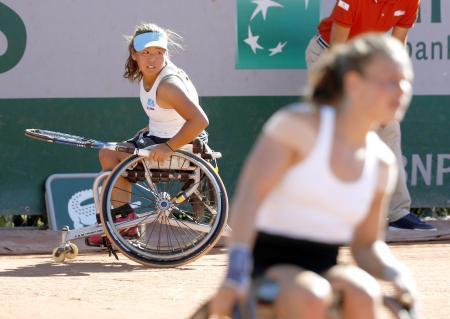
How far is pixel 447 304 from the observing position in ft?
18.2

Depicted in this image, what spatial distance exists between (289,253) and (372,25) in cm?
451

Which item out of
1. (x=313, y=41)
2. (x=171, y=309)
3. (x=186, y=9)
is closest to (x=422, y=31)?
(x=313, y=41)

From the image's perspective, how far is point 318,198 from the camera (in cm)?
325

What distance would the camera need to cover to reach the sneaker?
26.9ft

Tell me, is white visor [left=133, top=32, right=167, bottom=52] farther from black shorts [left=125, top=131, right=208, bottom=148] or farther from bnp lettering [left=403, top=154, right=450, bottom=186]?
bnp lettering [left=403, top=154, right=450, bottom=186]

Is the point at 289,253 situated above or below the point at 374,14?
below

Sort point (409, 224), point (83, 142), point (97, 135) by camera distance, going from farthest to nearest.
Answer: point (97, 135)
point (409, 224)
point (83, 142)

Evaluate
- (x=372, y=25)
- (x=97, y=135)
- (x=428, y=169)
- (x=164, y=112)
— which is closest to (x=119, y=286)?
(x=164, y=112)

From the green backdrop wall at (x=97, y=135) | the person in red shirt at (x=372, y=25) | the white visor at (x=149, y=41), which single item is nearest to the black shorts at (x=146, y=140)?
the white visor at (x=149, y=41)

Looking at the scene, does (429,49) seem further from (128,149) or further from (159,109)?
(128,149)

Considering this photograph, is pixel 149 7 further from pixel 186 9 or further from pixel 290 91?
pixel 290 91

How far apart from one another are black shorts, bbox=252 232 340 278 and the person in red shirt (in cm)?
420

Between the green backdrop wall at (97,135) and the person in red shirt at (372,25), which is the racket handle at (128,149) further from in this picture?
the green backdrop wall at (97,135)

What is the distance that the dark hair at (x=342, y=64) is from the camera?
3.21 m
